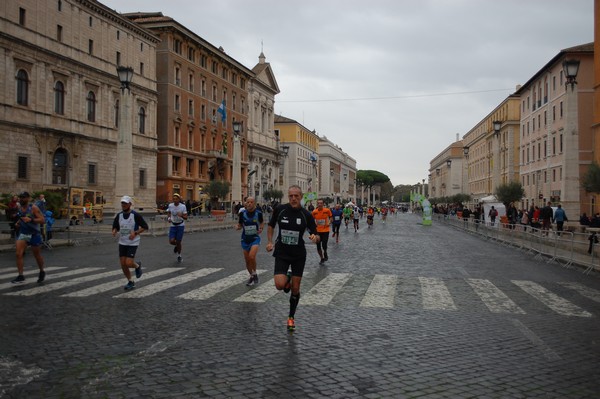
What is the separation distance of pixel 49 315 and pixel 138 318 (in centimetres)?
127

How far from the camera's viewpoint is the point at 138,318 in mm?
7492

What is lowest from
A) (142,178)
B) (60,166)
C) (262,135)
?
(142,178)

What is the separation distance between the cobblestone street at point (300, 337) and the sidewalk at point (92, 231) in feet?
25.3

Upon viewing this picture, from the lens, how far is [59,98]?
134ft

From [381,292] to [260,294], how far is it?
2.24 m

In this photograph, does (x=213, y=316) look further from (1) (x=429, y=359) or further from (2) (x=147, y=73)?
(2) (x=147, y=73)

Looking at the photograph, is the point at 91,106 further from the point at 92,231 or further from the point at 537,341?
the point at 537,341

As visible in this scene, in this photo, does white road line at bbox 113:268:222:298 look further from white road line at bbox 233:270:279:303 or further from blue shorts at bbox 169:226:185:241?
blue shorts at bbox 169:226:185:241

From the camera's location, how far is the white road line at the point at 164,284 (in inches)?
372

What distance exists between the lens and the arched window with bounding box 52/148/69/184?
40219 millimetres

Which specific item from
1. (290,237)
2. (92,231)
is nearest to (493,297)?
(290,237)

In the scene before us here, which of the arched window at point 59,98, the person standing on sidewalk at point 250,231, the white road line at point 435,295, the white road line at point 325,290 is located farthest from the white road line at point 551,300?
the arched window at point 59,98

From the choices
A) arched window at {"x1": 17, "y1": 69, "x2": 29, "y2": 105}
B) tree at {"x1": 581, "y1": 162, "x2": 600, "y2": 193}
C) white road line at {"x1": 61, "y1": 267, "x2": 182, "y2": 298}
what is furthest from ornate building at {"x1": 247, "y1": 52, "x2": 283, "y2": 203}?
white road line at {"x1": 61, "y1": 267, "x2": 182, "y2": 298}

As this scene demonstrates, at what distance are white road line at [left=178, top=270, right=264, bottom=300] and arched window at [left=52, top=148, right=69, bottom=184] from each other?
1281 inches
